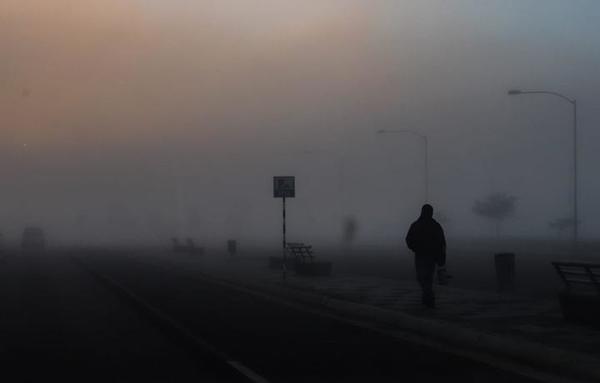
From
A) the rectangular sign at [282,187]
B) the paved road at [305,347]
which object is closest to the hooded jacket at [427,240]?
the paved road at [305,347]

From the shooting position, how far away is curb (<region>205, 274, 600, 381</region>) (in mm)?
12281

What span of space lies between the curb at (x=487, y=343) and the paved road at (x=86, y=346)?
14.9ft

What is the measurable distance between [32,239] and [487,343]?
99144 millimetres

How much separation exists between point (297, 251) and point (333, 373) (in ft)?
102

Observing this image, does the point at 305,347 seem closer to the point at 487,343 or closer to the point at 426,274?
the point at 487,343

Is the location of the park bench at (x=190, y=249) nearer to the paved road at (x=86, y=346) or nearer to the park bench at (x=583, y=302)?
the paved road at (x=86, y=346)

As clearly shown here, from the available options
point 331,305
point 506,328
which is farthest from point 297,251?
point 506,328

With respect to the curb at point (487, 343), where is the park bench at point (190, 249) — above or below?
below

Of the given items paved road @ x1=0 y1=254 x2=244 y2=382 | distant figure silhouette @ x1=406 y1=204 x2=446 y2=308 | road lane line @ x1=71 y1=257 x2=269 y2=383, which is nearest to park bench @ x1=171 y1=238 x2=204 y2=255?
road lane line @ x1=71 y1=257 x2=269 y2=383

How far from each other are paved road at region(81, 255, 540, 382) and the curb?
0.81 meters

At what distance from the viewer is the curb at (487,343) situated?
40.3ft

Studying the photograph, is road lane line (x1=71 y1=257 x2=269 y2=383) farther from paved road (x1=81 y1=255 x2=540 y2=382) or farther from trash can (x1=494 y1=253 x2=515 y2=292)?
trash can (x1=494 y1=253 x2=515 y2=292)

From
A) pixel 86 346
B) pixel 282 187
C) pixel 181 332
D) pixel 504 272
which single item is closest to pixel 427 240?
pixel 181 332

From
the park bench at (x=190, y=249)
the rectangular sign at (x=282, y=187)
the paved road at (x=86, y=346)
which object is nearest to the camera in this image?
the paved road at (x=86, y=346)
